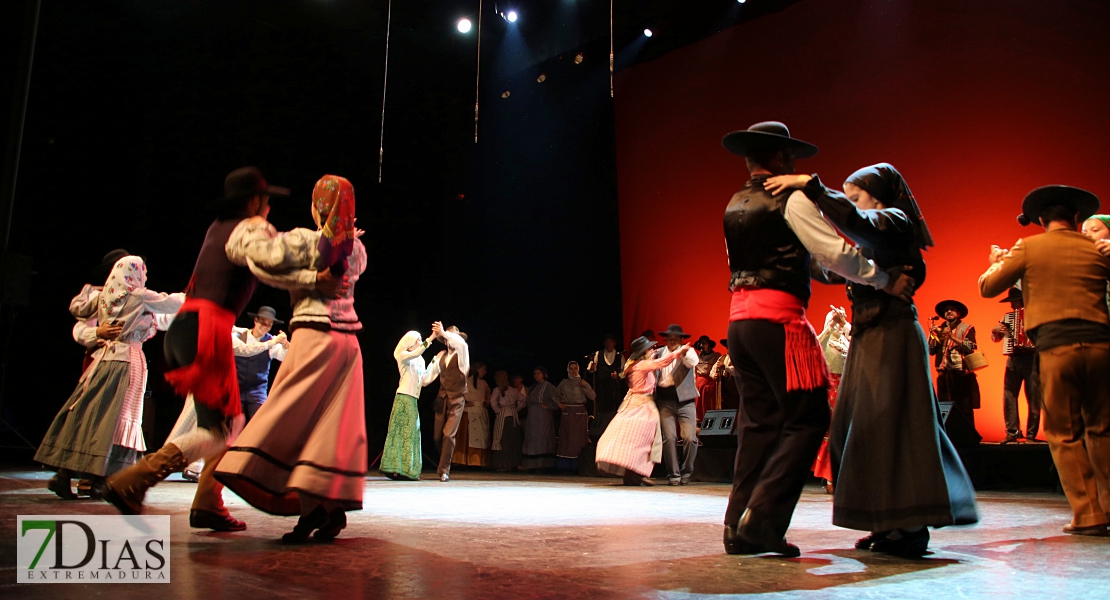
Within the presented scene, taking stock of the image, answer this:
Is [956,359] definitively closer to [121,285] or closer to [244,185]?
[244,185]

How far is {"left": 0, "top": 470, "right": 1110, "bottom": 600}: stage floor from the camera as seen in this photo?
2051 millimetres

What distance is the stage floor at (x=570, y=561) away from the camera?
2.05m

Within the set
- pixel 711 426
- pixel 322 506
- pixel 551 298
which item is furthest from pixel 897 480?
pixel 551 298

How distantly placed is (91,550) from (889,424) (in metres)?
2.65

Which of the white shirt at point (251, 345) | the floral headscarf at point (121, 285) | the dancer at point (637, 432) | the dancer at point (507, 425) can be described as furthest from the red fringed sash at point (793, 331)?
the dancer at point (507, 425)

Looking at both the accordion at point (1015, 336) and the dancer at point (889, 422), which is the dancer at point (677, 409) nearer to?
the accordion at point (1015, 336)

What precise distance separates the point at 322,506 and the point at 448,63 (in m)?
10.1

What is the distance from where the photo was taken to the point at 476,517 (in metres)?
4.22

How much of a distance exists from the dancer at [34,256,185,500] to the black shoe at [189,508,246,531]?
5.89 feet

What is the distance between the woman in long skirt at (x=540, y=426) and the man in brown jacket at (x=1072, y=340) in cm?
836

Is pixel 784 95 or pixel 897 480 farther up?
pixel 784 95

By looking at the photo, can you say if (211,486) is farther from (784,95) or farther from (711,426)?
(784,95)

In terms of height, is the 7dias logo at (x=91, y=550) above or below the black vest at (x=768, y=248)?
below

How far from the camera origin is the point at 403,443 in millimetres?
8609
